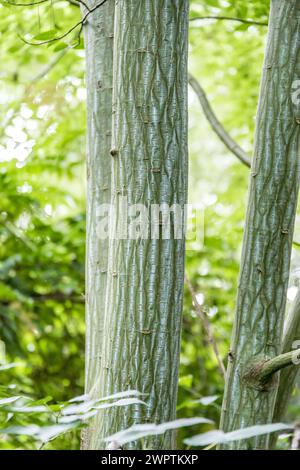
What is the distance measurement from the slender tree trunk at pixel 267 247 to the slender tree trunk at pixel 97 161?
1.47ft

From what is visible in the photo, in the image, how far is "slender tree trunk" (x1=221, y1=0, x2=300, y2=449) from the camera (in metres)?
1.58

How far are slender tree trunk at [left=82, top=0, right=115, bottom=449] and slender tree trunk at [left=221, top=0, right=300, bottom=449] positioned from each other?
45cm

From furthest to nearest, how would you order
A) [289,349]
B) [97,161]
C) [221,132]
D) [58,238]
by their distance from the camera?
1. [58,238]
2. [221,132]
3. [97,161]
4. [289,349]

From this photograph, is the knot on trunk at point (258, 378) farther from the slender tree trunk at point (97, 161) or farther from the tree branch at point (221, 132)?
the tree branch at point (221, 132)

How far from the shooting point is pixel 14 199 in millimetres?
3205

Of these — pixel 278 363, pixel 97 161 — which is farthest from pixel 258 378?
pixel 97 161

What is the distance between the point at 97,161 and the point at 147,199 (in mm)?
417

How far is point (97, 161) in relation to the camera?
6.12 feet

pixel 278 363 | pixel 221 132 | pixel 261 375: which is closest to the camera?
pixel 278 363

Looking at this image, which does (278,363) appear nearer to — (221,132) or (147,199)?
(147,199)

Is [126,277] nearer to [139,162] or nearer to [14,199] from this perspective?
[139,162]

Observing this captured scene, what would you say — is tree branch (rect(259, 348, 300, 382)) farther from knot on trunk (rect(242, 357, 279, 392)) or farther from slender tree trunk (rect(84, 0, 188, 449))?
slender tree trunk (rect(84, 0, 188, 449))

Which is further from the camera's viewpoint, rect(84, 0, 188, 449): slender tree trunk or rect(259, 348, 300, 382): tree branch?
rect(84, 0, 188, 449): slender tree trunk

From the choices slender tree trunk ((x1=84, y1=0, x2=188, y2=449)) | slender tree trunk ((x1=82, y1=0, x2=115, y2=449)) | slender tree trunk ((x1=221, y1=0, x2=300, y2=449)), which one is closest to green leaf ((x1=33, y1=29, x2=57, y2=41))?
slender tree trunk ((x1=82, y1=0, x2=115, y2=449))
